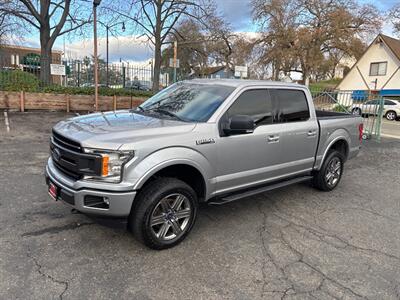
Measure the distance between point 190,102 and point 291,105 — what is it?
1.66 meters

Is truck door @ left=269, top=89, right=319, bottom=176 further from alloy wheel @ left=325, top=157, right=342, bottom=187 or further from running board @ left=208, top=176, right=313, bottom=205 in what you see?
alloy wheel @ left=325, top=157, right=342, bottom=187

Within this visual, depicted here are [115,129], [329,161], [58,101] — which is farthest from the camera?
[58,101]

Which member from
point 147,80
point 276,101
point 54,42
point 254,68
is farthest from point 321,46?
point 276,101

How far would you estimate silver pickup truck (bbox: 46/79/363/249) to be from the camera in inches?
126

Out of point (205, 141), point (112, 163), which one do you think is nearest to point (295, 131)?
point (205, 141)

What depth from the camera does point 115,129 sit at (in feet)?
11.3

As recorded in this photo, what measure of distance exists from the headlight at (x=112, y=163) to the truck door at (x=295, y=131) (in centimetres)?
235

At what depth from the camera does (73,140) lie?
3.29 meters

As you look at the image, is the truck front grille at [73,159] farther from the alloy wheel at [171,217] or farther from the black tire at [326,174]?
the black tire at [326,174]

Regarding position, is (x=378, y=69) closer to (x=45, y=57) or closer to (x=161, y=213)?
(x=45, y=57)

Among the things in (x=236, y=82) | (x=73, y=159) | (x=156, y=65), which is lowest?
(x=73, y=159)

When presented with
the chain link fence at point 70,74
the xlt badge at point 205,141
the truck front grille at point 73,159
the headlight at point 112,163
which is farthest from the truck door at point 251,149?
the chain link fence at point 70,74

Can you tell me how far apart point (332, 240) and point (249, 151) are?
149 centimetres

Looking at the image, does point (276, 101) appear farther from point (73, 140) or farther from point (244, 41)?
point (244, 41)
